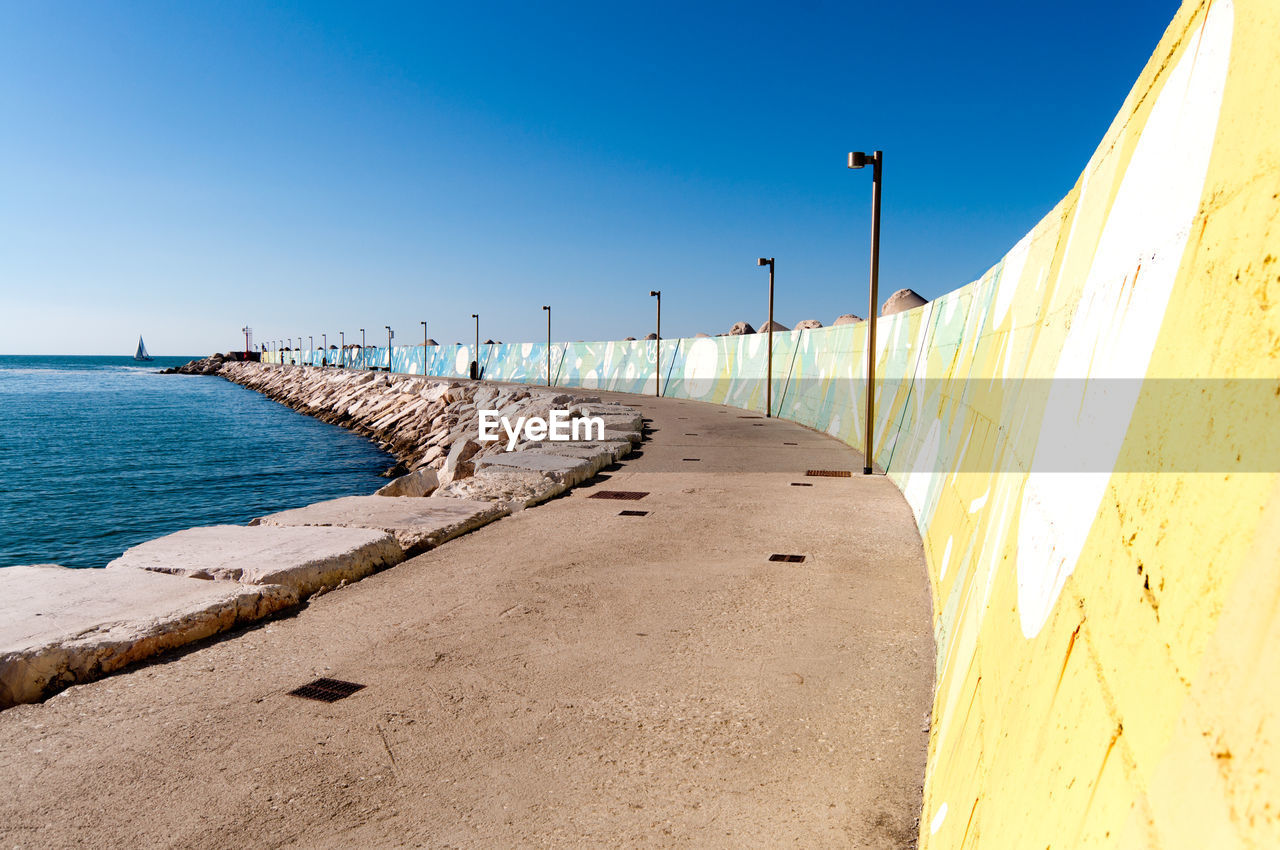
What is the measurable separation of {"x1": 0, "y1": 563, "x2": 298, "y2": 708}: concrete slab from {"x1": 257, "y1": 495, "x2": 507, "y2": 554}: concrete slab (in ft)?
5.10

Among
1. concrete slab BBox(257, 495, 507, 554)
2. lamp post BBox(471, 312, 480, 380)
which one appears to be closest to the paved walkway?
concrete slab BBox(257, 495, 507, 554)

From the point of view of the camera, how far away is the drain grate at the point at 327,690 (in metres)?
3.56

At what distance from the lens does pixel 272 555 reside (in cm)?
531

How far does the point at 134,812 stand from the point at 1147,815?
3025 mm

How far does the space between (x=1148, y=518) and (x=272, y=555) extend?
5.25m

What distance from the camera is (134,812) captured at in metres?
2.68

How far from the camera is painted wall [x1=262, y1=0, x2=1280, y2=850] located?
104 cm

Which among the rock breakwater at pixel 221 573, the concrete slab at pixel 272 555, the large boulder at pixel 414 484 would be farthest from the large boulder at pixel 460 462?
the concrete slab at pixel 272 555

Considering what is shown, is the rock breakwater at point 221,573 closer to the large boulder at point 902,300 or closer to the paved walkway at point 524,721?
the paved walkway at point 524,721

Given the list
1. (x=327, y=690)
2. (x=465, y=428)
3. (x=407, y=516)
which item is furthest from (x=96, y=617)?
(x=465, y=428)

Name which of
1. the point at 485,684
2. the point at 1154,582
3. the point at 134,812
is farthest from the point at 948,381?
the point at 134,812

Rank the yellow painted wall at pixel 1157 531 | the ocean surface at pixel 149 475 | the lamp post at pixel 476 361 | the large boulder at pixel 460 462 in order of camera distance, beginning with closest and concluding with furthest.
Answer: the yellow painted wall at pixel 1157 531
the large boulder at pixel 460 462
the ocean surface at pixel 149 475
the lamp post at pixel 476 361

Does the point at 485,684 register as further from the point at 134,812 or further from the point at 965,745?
the point at 965,745

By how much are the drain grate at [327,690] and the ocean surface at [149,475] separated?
12.0 meters
